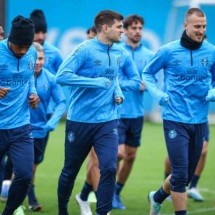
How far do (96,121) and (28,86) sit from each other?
2.76ft

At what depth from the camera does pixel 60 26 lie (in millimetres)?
22781

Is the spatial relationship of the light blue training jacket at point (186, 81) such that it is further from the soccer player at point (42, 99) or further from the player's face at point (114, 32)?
the soccer player at point (42, 99)

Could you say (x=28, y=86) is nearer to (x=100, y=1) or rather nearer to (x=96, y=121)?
(x=96, y=121)

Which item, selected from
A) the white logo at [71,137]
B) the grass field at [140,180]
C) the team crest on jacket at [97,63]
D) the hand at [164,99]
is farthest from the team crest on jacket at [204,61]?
the grass field at [140,180]

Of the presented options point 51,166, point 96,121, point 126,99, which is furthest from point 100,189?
point 51,166

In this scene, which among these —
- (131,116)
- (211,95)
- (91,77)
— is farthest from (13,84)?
(131,116)

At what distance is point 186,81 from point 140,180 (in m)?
4.73

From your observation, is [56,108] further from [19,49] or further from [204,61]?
[204,61]

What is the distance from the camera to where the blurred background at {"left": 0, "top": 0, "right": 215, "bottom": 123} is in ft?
72.4

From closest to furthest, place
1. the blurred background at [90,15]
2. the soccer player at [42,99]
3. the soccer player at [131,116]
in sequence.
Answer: the soccer player at [42,99] < the soccer player at [131,116] < the blurred background at [90,15]

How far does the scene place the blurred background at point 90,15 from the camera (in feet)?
72.4

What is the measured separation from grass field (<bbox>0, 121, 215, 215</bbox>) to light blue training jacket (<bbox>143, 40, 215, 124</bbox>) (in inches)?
71.3

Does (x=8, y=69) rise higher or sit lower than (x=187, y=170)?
higher

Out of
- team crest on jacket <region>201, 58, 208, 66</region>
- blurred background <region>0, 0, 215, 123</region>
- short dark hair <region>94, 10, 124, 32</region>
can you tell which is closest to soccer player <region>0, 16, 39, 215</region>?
short dark hair <region>94, 10, 124, 32</region>
